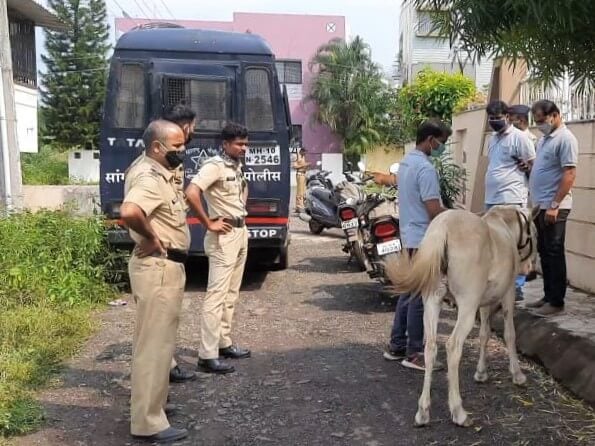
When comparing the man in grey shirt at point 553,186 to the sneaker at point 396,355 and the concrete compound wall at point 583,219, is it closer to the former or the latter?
the concrete compound wall at point 583,219

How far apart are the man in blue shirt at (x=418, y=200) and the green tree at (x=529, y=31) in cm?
105

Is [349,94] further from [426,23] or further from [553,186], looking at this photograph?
[426,23]

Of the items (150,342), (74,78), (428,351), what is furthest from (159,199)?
(74,78)

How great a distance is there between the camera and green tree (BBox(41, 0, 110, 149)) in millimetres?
36500

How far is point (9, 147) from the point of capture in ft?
31.0

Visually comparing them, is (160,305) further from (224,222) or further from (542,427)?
(542,427)

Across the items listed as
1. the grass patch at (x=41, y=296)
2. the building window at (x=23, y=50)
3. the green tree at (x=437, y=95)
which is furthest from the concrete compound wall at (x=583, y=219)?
the building window at (x=23, y=50)

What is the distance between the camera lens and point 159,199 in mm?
3959

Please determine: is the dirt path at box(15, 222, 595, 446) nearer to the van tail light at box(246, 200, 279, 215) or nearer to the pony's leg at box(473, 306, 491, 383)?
the pony's leg at box(473, 306, 491, 383)

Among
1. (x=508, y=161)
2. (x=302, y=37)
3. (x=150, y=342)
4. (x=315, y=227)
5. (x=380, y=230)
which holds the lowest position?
(x=315, y=227)

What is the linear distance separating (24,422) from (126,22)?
109 ft

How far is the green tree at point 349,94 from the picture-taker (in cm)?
3431

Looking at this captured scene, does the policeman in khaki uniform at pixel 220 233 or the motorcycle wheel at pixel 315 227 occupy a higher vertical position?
the policeman in khaki uniform at pixel 220 233

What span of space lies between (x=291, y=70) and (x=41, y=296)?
2995 cm
